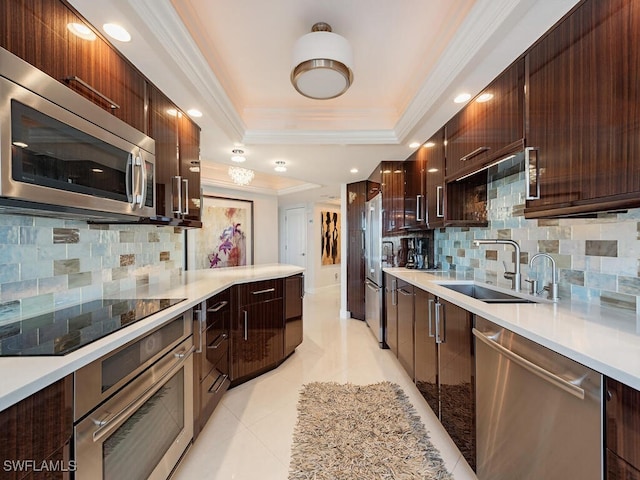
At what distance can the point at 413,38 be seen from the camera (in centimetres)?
177

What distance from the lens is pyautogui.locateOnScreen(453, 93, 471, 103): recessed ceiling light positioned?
1.90 m

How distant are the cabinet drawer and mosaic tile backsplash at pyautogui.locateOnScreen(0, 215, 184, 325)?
711 millimetres

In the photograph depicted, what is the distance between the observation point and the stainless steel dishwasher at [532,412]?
0.86 meters

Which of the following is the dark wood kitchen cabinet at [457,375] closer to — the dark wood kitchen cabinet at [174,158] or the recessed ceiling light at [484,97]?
the recessed ceiling light at [484,97]

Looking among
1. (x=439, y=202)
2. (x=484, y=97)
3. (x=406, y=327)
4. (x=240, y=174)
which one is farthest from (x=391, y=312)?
(x=240, y=174)

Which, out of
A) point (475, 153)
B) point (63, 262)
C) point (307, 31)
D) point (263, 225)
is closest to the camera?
point (63, 262)

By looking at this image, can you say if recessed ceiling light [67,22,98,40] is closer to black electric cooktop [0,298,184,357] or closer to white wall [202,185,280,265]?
black electric cooktop [0,298,184,357]

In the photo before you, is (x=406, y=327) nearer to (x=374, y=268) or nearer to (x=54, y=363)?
(x=374, y=268)

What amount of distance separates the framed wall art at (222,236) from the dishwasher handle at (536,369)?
433cm

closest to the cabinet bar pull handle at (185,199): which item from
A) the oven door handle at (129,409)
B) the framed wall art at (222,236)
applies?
the oven door handle at (129,409)

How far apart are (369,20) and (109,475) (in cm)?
236

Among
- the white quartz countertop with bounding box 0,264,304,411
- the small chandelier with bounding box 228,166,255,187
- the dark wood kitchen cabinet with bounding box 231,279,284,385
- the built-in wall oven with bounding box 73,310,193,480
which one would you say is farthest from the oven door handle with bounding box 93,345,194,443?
the small chandelier with bounding box 228,166,255,187

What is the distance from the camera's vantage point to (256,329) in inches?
98.7

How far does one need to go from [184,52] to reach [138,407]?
1.73m
